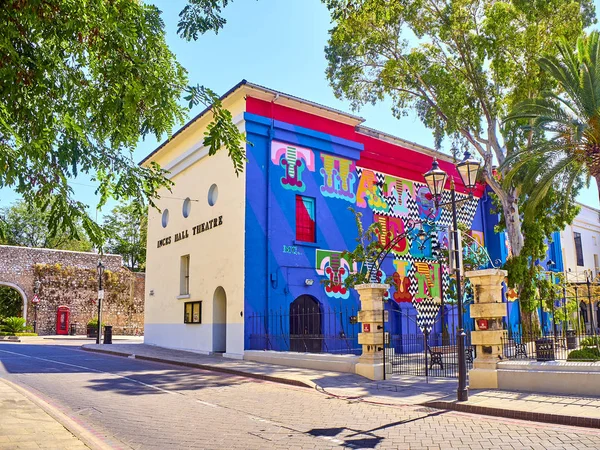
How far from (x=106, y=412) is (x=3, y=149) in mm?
5400

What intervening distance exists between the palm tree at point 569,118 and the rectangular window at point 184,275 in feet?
45.9

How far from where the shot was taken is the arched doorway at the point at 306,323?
19797 mm

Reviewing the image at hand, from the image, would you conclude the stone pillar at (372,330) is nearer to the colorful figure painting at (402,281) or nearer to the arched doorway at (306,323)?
the arched doorway at (306,323)

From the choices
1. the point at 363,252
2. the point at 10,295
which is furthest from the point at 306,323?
the point at 10,295

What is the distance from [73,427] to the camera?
7.56 metres

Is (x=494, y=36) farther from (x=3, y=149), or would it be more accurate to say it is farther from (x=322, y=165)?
(x=3, y=149)

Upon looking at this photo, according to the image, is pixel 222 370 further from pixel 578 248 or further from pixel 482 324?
pixel 578 248

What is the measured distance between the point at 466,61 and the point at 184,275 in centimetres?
1504

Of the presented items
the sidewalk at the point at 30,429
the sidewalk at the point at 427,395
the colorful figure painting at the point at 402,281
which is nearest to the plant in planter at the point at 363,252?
the colorful figure painting at the point at 402,281

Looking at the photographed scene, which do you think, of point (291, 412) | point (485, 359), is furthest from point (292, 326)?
point (291, 412)

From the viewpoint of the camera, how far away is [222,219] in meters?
21.3

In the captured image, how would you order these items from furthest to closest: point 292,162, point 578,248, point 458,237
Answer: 1. point 578,248
2. point 292,162
3. point 458,237

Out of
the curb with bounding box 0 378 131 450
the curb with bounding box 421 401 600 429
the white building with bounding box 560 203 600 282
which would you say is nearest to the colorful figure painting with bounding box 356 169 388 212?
the curb with bounding box 421 401 600 429

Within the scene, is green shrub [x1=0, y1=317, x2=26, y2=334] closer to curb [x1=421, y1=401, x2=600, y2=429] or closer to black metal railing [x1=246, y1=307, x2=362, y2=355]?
black metal railing [x1=246, y1=307, x2=362, y2=355]
